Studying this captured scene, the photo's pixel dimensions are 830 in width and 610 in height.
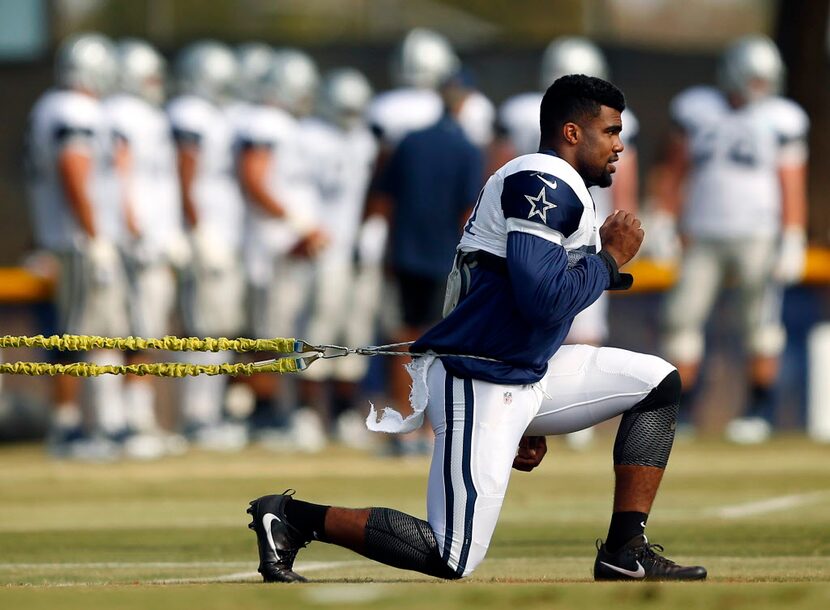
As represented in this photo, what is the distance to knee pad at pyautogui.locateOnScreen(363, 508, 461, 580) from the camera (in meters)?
6.24

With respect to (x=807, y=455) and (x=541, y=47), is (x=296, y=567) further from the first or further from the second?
(x=541, y=47)

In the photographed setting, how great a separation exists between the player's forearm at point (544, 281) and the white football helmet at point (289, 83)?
7911mm

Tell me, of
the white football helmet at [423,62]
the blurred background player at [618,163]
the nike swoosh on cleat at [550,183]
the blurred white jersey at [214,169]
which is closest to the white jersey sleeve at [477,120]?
the blurred background player at [618,163]

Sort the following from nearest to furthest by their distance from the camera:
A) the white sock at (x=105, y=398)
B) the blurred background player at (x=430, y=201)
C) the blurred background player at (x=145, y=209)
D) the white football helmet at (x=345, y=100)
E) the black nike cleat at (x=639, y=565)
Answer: the black nike cleat at (x=639, y=565) < the blurred background player at (x=430, y=201) < the white sock at (x=105, y=398) < the blurred background player at (x=145, y=209) < the white football helmet at (x=345, y=100)

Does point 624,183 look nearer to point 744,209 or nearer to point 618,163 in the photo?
point 618,163

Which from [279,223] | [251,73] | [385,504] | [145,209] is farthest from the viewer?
[251,73]

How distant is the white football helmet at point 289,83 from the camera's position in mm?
13945

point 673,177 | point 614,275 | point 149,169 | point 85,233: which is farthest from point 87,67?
point 614,275

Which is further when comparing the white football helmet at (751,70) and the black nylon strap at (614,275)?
the white football helmet at (751,70)

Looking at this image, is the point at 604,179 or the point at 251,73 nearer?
the point at 604,179

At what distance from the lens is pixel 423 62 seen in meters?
13.3

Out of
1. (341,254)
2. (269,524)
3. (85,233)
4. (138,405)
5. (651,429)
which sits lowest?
(138,405)

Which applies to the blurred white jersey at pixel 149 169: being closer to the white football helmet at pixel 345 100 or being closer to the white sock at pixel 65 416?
the white sock at pixel 65 416

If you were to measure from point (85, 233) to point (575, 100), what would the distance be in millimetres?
6821
